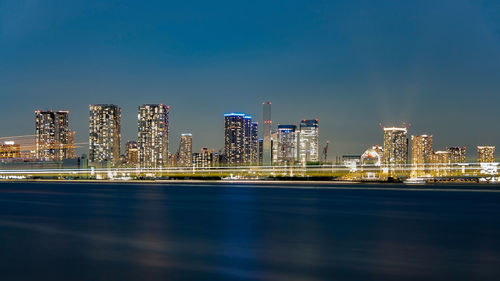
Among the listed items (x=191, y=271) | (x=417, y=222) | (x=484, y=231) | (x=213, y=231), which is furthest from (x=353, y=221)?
(x=191, y=271)

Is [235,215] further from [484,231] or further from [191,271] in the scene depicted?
[191,271]

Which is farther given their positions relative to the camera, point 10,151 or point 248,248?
point 10,151

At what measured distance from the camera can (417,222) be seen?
35250mm

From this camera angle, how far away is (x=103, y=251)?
21.6 m

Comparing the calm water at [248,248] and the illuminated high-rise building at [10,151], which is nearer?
the calm water at [248,248]

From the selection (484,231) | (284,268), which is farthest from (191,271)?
(484,231)

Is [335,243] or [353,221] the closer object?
[335,243]

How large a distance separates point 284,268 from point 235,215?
74.7 feet

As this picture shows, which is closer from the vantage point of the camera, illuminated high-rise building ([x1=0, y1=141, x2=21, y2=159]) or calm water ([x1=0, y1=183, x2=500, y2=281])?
calm water ([x1=0, y1=183, x2=500, y2=281])

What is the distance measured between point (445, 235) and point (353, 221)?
27.3ft

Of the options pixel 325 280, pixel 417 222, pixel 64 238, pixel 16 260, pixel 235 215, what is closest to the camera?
pixel 325 280

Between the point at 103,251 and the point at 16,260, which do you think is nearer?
the point at 16,260

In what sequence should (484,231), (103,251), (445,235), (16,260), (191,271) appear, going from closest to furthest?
(191,271)
(16,260)
(103,251)
(445,235)
(484,231)

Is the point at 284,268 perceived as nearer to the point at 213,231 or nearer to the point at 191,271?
the point at 191,271
